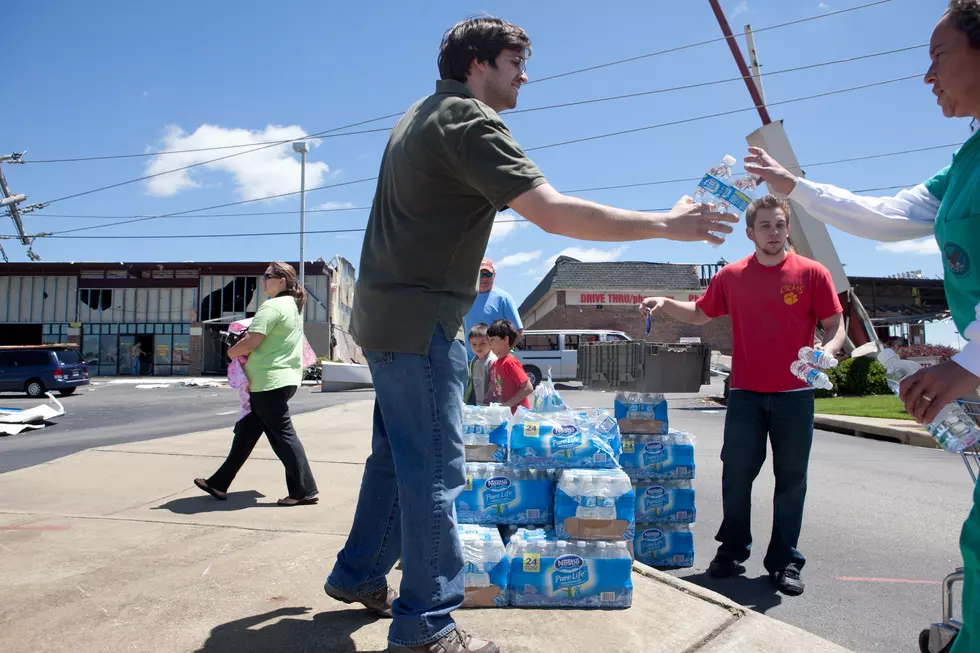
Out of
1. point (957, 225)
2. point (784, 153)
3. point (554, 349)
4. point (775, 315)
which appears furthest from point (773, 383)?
point (554, 349)

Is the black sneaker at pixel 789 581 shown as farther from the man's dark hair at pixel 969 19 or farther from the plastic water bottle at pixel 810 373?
the man's dark hair at pixel 969 19

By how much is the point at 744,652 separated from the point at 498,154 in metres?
1.81

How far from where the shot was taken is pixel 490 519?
3225mm

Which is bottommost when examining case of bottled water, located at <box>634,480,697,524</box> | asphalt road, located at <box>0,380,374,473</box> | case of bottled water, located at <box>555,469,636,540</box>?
asphalt road, located at <box>0,380,374,473</box>

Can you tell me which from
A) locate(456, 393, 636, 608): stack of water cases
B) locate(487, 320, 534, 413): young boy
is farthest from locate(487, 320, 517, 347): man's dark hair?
locate(456, 393, 636, 608): stack of water cases

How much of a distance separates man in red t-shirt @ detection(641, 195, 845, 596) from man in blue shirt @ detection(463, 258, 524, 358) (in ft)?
6.95

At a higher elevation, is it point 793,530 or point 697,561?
point 793,530

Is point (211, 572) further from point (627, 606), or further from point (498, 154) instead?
point (498, 154)

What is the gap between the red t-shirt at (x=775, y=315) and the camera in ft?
11.7

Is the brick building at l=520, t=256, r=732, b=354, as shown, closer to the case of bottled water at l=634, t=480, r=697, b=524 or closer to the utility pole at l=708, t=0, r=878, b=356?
the utility pole at l=708, t=0, r=878, b=356

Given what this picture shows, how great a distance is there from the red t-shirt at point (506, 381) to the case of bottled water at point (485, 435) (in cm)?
177

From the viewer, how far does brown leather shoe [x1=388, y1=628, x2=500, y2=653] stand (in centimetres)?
206


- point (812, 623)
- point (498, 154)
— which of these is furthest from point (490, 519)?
point (498, 154)

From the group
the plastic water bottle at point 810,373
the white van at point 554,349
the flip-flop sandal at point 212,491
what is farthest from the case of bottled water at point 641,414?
the white van at point 554,349
